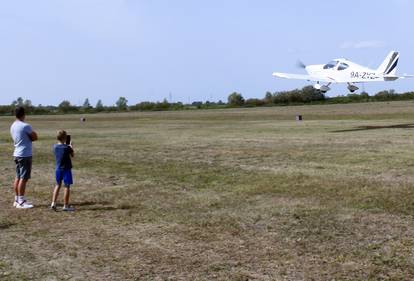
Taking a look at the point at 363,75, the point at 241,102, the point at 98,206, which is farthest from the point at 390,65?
the point at 241,102

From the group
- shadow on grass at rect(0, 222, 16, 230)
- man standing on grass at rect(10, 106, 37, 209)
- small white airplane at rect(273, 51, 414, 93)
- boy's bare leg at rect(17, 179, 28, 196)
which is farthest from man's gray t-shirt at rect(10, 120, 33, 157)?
small white airplane at rect(273, 51, 414, 93)

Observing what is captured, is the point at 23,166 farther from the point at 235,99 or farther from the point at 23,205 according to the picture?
the point at 235,99

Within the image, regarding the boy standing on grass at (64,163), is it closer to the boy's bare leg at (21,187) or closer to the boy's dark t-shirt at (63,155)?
the boy's dark t-shirt at (63,155)

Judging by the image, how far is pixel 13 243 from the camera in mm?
8234

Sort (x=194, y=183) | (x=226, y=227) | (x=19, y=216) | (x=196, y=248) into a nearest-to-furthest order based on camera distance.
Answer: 1. (x=196, y=248)
2. (x=226, y=227)
3. (x=19, y=216)
4. (x=194, y=183)

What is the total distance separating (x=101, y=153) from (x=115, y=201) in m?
9.63

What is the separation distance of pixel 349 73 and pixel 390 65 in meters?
2.99

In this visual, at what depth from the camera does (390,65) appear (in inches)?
1330

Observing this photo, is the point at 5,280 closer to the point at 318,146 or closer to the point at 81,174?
the point at 81,174

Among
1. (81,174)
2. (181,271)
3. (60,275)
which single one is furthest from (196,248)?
(81,174)

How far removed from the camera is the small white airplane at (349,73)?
1332 inches

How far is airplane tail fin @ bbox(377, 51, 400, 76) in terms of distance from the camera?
33.6m

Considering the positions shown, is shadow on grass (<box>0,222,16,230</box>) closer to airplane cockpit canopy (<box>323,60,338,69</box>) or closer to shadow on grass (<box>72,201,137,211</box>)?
shadow on grass (<box>72,201,137,211</box>)

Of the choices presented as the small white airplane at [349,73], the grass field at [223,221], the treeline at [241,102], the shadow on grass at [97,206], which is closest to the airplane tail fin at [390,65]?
the small white airplane at [349,73]
